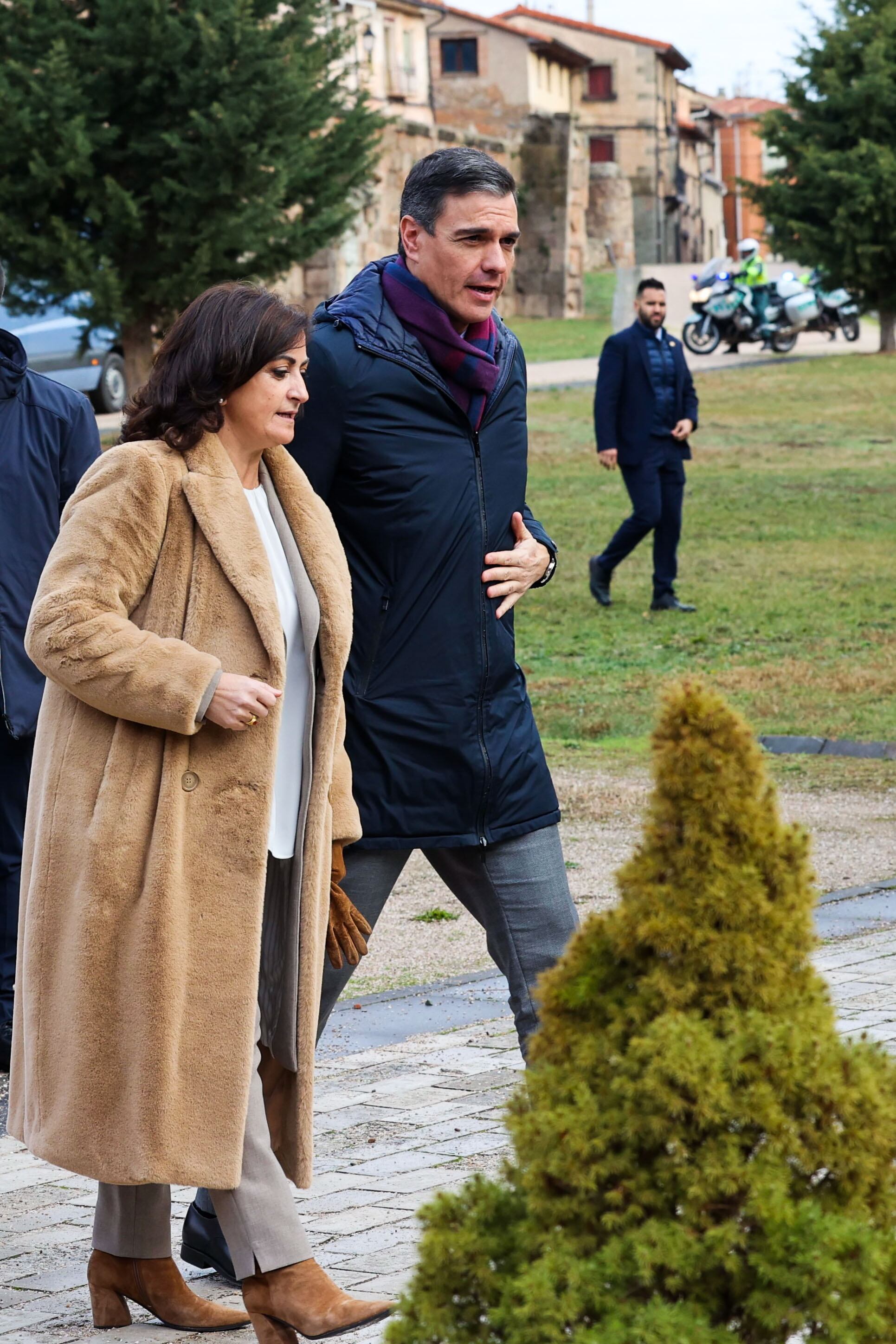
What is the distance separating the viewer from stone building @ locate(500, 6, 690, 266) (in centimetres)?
8538

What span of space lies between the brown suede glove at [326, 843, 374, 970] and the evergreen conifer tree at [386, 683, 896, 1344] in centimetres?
148

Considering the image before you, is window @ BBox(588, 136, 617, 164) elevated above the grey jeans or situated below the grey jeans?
below

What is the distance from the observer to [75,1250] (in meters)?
4.09

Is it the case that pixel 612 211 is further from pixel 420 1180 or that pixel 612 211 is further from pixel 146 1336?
pixel 146 1336

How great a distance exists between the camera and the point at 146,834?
11.0 ft

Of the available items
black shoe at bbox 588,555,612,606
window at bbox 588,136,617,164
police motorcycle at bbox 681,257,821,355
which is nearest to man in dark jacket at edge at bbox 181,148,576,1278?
black shoe at bbox 588,555,612,606

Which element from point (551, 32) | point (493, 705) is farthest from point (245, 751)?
point (551, 32)

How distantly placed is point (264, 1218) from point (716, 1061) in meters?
1.54

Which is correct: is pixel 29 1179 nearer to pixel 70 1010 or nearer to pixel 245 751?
pixel 70 1010

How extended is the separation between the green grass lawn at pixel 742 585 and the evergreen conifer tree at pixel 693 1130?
523cm

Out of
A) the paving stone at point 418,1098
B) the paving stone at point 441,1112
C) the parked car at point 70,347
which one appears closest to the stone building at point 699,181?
the parked car at point 70,347

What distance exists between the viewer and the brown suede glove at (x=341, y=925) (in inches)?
150

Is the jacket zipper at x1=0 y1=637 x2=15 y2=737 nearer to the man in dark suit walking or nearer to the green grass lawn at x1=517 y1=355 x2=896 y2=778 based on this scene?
the green grass lawn at x1=517 y1=355 x2=896 y2=778

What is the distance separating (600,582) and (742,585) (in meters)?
1.52
